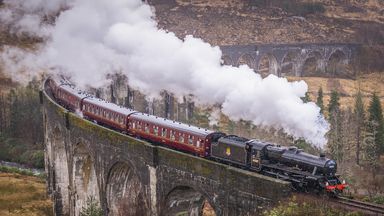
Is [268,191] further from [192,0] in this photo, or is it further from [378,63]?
[192,0]

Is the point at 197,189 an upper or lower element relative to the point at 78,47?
lower

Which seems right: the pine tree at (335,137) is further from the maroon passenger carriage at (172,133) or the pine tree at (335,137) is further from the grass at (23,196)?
the grass at (23,196)

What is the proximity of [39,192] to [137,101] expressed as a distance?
19841 mm

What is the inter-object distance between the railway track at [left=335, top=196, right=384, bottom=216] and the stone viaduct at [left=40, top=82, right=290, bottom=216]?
2.14 meters

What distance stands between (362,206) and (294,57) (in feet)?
273

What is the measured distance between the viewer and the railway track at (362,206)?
16.8 m

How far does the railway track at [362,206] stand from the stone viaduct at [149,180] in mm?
2135

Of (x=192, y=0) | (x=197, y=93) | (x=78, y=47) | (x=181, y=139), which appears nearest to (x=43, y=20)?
(x=78, y=47)

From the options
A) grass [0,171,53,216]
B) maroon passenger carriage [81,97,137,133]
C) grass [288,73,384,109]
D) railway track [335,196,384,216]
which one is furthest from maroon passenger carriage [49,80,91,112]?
grass [288,73,384,109]

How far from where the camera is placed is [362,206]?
18.0 meters

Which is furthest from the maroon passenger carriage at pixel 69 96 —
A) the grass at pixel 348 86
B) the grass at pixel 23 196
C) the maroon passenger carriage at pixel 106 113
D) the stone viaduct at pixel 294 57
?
the stone viaduct at pixel 294 57

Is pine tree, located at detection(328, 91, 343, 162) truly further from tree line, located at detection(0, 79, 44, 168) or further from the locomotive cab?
tree line, located at detection(0, 79, 44, 168)

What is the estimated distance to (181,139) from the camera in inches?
1010

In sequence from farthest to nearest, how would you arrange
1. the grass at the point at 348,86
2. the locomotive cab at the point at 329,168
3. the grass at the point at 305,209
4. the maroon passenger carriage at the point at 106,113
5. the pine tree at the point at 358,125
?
the grass at the point at 348,86
the pine tree at the point at 358,125
the maroon passenger carriage at the point at 106,113
the locomotive cab at the point at 329,168
the grass at the point at 305,209
